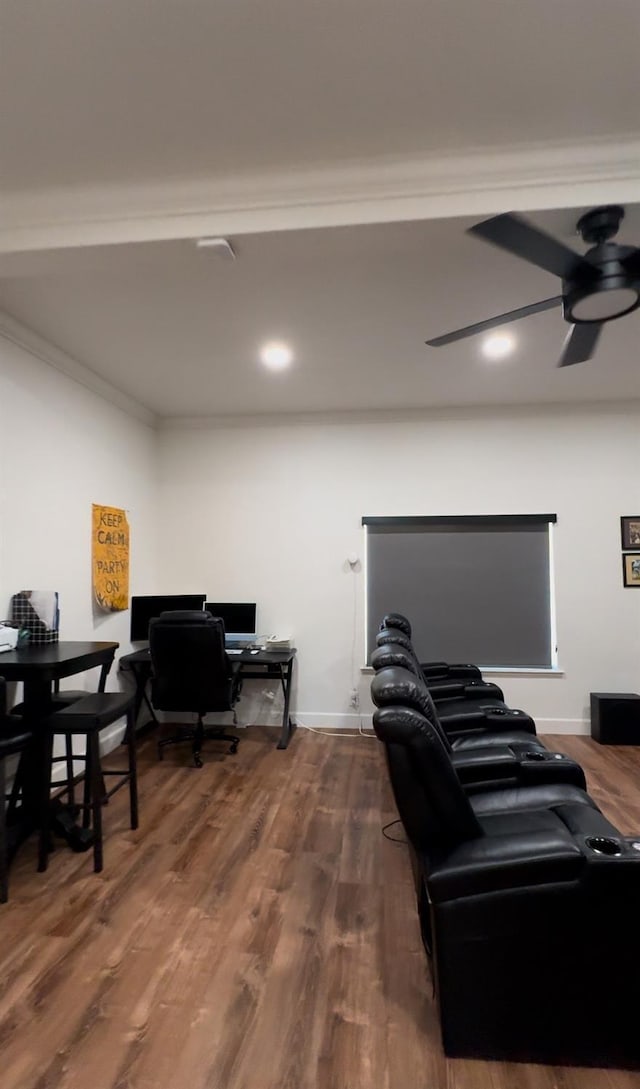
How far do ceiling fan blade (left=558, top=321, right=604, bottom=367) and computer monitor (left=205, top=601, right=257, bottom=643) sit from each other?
3.06 meters

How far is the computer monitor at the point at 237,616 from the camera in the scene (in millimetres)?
4504

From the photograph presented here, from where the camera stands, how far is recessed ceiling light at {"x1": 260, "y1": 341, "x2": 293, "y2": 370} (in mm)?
3263

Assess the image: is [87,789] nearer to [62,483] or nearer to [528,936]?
[62,483]

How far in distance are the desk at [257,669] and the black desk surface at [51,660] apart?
4.12 ft

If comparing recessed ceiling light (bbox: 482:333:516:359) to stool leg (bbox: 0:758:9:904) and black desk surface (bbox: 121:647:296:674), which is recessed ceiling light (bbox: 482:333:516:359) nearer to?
black desk surface (bbox: 121:647:296:674)

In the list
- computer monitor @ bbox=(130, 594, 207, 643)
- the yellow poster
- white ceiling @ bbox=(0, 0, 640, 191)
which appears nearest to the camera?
white ceiling @ bbox=(0, 0, 640, 191)

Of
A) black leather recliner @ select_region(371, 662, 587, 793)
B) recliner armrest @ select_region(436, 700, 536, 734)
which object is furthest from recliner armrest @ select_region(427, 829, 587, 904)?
recliner armrest @ select_region(436, 700, 536, 734)

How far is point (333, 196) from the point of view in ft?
6.23

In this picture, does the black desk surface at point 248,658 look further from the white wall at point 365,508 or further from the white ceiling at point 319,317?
the white ceiling at point 319,317

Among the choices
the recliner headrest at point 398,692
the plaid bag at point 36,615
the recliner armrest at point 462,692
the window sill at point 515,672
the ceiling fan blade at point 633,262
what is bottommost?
the window sill at point 515,672

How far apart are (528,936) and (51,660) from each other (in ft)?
6.87

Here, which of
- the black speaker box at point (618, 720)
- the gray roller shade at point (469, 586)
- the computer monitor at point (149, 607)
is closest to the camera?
the black speaker box at point (618, 720)

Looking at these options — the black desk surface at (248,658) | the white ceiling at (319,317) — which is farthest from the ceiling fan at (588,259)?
the black desk surface at (248,658)

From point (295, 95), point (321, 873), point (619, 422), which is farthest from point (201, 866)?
point (619, 422)
